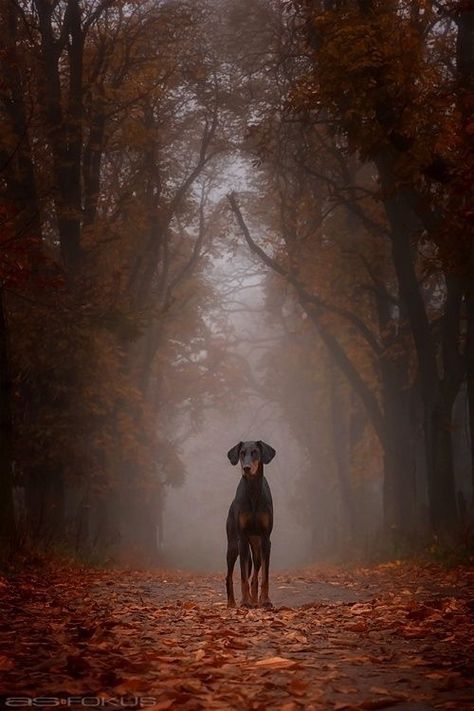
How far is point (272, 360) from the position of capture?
3828cm

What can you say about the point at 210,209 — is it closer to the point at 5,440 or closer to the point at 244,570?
the point at 5,440

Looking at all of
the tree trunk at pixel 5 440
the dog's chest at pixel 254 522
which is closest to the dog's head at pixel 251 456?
the dog's chest at pixel 254 522

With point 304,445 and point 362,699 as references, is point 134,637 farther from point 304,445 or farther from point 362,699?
point 304,445

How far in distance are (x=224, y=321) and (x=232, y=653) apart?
31.9 m

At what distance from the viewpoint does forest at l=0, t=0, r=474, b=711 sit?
5.98 metres

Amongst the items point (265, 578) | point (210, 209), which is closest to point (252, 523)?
point (265, 578)

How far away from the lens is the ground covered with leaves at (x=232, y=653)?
14.4 ft

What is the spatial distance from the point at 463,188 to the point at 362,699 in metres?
7.62

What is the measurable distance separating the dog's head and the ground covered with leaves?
64.0 inches

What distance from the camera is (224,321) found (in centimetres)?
3744

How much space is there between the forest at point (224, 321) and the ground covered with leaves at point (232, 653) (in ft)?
0.11

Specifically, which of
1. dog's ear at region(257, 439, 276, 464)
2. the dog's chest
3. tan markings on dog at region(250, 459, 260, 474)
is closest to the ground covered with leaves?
the dog's chest

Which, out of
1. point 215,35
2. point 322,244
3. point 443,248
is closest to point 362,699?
point 443,248

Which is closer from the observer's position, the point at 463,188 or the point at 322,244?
the point at 463,188
